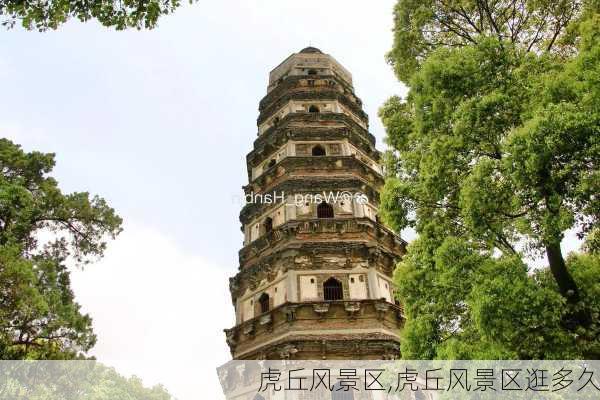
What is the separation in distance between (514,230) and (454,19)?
488cm

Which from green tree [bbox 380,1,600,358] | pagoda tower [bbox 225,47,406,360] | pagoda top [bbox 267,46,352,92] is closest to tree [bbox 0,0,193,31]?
green tree [bbox 380,1,600,358]

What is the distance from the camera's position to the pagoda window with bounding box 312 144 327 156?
59.8ft

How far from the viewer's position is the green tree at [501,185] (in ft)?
19.2

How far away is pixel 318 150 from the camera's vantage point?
18.3 m

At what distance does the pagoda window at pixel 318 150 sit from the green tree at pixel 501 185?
8.98 meters

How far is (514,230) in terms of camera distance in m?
6.95

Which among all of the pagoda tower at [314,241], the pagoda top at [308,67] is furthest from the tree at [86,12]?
the pagoda top at [308,67]

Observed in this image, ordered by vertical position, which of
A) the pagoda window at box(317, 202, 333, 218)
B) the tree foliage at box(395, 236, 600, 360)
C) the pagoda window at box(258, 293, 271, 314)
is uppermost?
the pagoda window at box(317, 202, 333, 218)

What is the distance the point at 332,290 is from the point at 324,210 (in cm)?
316

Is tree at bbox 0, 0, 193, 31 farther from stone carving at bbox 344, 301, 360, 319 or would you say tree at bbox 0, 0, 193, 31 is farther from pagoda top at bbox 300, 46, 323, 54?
pagoda top at bbox 300, 46, 323, 54

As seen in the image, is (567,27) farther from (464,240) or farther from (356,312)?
(356,312)

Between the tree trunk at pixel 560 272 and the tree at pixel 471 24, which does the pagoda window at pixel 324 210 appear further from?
the tree trunk at pixel 560 272

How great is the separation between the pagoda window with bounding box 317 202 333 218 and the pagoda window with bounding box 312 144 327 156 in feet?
8.76

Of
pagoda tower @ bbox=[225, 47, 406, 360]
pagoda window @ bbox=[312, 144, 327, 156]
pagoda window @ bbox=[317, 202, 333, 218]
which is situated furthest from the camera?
pagoda window @ bbox=[312, 144, 327, 156]
